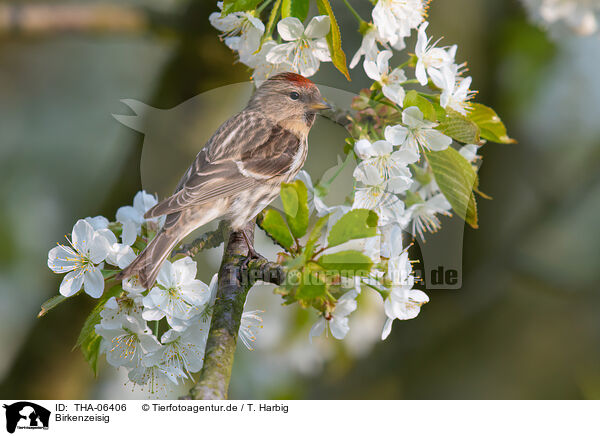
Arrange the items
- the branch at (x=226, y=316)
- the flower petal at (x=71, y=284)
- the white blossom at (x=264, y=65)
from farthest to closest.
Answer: the white blossom at (x=264, y=65), the flower petal at (x=71, y=284), the branch at (x=226, y=316)

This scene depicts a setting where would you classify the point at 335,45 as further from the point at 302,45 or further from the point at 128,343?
the point at 128,343

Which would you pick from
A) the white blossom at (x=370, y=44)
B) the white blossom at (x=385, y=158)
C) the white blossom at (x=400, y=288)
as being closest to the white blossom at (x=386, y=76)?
the white blossom at (x=370, y=44)

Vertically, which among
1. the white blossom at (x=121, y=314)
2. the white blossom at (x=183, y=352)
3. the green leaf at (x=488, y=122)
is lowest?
the white blossom at (x=183, y=352)

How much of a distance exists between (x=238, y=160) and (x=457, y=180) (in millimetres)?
673

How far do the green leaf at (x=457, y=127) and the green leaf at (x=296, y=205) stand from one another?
472 mm

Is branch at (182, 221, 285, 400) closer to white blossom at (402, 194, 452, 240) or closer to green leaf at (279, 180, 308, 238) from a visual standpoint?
green leaf at (279, 180, 308, 238)

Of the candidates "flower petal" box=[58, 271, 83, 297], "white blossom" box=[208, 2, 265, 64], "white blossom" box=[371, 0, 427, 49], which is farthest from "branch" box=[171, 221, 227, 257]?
"white blossom" box=[371, 0, 427, 49]

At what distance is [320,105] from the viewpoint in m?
1.70

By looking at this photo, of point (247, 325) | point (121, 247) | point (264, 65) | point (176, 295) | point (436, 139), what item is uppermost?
point (264, 65)

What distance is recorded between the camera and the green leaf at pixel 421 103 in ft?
4.24

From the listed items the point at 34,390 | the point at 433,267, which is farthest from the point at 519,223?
the point at 34,390

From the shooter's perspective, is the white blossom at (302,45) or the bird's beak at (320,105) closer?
the white blossom at (302,45)

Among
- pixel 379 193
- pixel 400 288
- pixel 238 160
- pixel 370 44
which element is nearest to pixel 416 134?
pixel 379 193

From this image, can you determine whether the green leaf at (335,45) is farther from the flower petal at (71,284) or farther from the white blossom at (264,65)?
the flower petal at (71,284)
